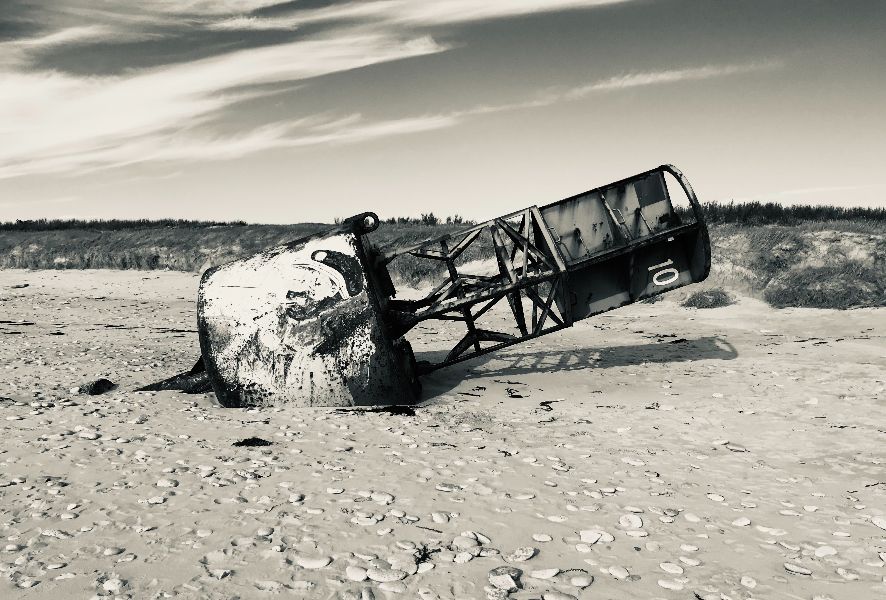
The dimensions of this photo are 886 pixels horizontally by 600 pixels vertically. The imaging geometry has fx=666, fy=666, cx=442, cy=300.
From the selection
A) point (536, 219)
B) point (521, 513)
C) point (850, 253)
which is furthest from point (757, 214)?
point (521, 513)

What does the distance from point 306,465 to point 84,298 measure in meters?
20.9

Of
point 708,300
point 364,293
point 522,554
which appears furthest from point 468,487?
point 708,300

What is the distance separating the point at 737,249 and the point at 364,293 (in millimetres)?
14378

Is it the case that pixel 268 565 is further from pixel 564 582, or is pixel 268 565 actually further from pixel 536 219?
pixel 536 219

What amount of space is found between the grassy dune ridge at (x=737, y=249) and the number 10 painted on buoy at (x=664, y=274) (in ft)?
23.7

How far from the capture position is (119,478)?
19.2 ft

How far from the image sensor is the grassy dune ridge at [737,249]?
17.2 metres

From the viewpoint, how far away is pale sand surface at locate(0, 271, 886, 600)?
436cm

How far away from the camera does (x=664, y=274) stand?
10.9 metres

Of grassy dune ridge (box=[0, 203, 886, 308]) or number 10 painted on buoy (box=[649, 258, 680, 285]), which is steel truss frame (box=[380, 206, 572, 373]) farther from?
grassy dune ridge (box=[0, 203, 886, 308])

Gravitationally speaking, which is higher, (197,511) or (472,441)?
(197,511)

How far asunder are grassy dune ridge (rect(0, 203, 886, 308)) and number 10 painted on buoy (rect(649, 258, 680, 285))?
7215 mm

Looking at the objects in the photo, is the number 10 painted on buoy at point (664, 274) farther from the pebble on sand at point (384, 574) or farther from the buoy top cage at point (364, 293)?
the pebble on sand at point (384, 574)

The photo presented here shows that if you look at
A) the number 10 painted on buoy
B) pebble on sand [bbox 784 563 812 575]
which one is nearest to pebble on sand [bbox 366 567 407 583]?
pebble on sand [bbox 784 563 812 575]
